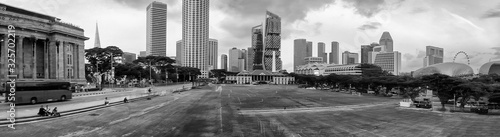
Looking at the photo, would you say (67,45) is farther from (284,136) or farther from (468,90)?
(468,90)

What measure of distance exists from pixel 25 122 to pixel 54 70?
170 ft

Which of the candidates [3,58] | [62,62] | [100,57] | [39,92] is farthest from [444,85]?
[100,57]

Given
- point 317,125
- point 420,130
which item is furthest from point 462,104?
point 317,125

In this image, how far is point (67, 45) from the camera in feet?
230

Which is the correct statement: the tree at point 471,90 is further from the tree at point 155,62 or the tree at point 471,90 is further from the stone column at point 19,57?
the tree at point 155,62

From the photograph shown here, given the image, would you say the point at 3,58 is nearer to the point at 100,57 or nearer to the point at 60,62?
the point at 60,62

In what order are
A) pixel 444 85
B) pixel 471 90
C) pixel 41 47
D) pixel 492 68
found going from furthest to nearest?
pixel 492 68 → pixel 41 47 → pixel 444 85 → pixel 471 90

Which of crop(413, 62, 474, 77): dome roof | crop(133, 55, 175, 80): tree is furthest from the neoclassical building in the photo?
crop(413, 62, 474, 77): dome roof

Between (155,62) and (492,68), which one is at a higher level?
(155,62)

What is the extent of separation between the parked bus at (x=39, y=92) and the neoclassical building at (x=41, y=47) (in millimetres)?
27124

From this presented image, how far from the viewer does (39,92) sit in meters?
36.4

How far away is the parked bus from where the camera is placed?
34.3m

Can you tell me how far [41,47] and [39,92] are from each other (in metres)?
39.8

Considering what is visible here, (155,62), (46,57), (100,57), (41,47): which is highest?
(41,47)
